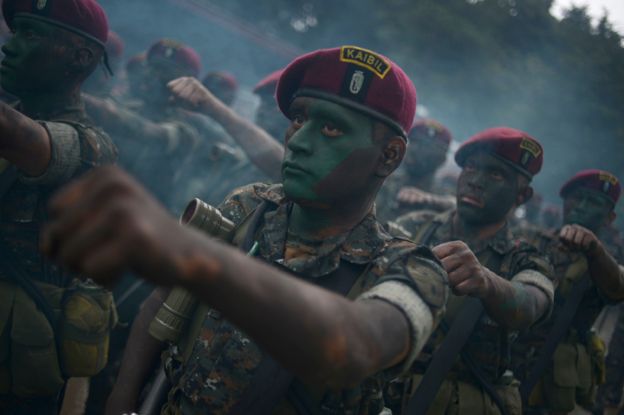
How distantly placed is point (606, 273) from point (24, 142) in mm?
4201

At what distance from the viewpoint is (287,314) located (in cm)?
107

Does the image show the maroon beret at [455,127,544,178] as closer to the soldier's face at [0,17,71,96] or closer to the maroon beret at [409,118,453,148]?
the soldier's face at [0,17,71,96]

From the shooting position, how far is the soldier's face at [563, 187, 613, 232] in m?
4.93

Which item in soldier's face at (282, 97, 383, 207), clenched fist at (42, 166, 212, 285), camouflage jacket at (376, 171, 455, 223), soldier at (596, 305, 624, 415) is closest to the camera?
clenched fist at (42, 166, 212, 285)

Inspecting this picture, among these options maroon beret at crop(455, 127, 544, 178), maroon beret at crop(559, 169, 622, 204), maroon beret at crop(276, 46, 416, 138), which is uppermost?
maroon beret at crop(559, 169, 622, 204)

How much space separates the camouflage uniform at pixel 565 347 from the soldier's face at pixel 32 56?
435 centimetres

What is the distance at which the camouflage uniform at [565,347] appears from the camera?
14.8ft

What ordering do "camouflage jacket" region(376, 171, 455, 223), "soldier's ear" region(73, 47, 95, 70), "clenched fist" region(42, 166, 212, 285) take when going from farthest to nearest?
"camouflage jacket" region(376, 171, 455, 223) → "soldier's ear" region(73, 47, 95, 70) → "clenched fist" region(42, 166, 212, 285)

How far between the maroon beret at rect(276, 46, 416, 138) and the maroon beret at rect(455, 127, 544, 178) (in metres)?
1.61

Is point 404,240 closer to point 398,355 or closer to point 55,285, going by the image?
point 398,355

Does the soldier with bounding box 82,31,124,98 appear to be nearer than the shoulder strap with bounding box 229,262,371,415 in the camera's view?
No

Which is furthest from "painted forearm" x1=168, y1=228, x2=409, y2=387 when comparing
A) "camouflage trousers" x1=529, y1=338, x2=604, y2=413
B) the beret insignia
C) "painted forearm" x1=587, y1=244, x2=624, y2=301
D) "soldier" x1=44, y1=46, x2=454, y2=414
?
"camouflage trousers" x1=529, y1=338, x2=604, y2=413

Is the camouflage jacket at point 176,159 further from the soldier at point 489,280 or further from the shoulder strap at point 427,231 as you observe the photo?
the soldier at point 489,280

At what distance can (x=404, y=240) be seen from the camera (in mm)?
2018
